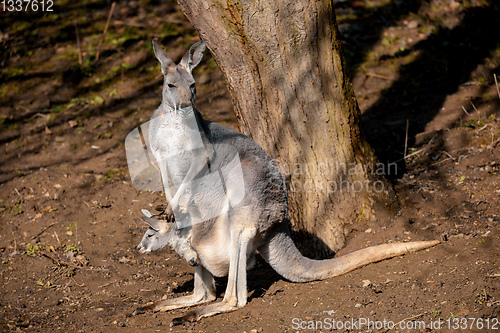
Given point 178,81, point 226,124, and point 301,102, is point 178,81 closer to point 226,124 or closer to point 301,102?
point 301,102

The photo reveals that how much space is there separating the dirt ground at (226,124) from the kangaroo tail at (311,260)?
7 cm

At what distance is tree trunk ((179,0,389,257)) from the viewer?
3615 millimetres

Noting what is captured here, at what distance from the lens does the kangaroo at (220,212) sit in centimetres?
328

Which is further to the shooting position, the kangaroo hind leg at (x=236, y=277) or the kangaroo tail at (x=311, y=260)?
the kangaroo tail at (x=311, y=260)

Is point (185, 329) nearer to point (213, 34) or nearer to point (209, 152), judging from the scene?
point (209, 152)

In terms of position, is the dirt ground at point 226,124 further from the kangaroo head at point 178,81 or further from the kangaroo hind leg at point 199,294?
the kangaroo head at point 178,81

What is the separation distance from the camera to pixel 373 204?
4145mm

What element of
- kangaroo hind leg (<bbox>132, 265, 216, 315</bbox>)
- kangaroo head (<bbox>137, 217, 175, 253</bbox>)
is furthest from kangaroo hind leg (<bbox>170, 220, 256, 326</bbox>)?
kangaroo head (<bbox>137, 217, 175, 253</bbox>)

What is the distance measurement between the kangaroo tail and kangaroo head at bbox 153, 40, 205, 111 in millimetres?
1169

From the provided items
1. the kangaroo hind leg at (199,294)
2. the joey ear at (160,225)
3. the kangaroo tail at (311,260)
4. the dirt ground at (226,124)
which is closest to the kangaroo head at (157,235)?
the joey ear at (160,225)

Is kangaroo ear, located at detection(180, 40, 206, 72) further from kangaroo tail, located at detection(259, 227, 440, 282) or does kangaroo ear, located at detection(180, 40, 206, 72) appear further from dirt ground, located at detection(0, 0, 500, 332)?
dirt ground, located at detection(0, 0, 500, 332)

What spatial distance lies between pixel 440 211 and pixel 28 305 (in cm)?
328

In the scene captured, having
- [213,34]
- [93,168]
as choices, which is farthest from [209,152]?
[93,168]

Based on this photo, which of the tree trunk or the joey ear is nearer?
the joey ear
